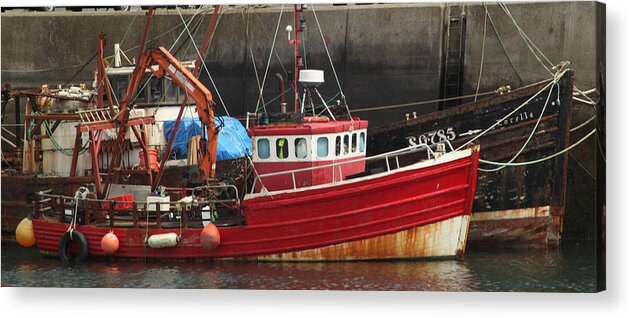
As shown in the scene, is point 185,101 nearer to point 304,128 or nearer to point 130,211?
point 130,211

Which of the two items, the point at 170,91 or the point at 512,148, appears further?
the point at 170,91

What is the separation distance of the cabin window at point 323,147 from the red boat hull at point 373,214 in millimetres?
563

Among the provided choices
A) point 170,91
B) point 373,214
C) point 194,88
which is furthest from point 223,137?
point 373,214

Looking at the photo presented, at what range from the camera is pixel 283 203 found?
17000 millimetres

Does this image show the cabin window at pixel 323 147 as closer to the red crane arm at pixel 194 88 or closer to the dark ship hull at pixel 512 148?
the dark ship hull at pixel 512 148

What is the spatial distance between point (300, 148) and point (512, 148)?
2586 mm

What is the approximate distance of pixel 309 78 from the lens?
17.2 m

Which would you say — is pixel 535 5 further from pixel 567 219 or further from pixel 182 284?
pixel 182 284

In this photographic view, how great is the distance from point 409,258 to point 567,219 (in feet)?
6.35

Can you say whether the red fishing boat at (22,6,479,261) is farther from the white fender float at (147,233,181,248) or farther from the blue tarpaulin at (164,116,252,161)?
the blue tarpaulin at (164,116,252,161)

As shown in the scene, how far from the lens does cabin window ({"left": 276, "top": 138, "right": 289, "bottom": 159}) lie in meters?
17.2

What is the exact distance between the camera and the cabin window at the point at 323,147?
17.2 meters

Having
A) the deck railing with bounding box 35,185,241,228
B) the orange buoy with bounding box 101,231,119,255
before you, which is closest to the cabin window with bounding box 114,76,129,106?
the deck railing with bounding box 35,185,241,228

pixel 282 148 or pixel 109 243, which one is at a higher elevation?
pixel 282 148
